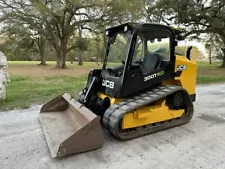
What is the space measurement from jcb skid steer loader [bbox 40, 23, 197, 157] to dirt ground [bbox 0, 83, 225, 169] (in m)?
0.16

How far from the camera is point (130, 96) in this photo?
3.95 metres

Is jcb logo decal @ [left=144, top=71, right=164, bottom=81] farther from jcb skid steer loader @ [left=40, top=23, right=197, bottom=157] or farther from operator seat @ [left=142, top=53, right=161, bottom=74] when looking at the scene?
operator seat @ [left=142, top=53, right=161, bottom=74]

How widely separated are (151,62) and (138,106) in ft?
3.84

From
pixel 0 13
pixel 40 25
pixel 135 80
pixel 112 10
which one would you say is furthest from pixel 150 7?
pixel 135 80

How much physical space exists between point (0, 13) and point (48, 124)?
16.3m

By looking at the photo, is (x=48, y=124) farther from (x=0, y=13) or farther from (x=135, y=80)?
(x=0, y=13)

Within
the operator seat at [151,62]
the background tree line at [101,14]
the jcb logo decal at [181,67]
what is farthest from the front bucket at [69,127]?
the background tree line at [101,14]

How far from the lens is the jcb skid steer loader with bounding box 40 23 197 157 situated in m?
3.44

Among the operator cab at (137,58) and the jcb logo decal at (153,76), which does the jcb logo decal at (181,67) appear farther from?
the jcb logo decal at (153,76)

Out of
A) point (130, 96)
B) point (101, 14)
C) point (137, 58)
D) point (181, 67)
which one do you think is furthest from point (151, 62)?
point (101, 14)

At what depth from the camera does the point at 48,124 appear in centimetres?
403

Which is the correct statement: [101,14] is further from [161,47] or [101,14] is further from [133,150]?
[133,150]

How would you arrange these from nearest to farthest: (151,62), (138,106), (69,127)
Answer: (138,106), (69,127), (151,62)

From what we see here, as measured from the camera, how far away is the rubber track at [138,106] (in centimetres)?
345
